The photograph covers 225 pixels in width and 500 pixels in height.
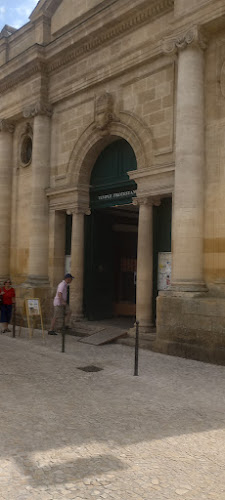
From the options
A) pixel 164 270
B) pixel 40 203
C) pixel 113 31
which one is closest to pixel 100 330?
pixel 164 270

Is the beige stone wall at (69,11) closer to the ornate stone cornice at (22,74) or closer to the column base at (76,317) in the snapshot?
the ornate stone cornice at (22,74)

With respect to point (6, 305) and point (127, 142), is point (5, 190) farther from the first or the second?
point (127, 142)

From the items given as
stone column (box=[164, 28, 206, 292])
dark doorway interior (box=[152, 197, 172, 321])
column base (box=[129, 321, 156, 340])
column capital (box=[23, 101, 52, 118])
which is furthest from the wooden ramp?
column capital (box=[23, 101, 52, 118])

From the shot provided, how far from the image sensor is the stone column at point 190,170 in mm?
10281

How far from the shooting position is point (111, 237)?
603 inches

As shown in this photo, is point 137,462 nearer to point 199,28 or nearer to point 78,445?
point 78,445

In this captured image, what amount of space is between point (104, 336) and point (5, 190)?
8022mm

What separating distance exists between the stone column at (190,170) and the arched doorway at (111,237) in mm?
2709

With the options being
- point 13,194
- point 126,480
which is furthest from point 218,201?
point 13,194

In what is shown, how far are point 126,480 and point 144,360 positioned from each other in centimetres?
560

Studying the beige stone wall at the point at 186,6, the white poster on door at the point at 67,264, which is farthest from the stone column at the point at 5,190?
the beige stone wall at the point at 186,6

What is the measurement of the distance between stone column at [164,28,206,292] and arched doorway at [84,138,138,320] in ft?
8.89

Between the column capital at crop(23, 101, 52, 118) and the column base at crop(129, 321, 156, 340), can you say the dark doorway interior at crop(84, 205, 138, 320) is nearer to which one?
the column base at crop(129, 321, 156, 340)

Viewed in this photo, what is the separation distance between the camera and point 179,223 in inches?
412
